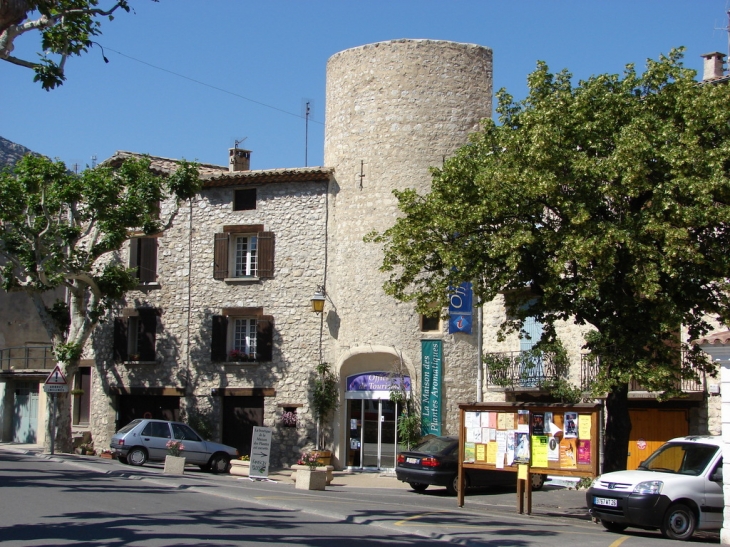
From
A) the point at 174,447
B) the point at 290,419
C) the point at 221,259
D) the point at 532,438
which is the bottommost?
the point at 174,447

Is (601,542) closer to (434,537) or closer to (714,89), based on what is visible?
(434,537)

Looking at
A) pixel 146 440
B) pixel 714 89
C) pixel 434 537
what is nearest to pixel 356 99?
pixel 146 440

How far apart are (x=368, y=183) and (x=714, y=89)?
1367 cm

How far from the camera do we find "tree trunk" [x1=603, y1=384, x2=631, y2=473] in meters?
16.0

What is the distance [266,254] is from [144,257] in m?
5.18

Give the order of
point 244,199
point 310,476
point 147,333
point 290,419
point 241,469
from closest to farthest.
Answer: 1. point 310,476
2. point 241,469
3. point 290,419
4. point 244,199
5. point 147,333

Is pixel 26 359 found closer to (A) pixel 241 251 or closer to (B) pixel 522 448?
(A) pixel 241 251

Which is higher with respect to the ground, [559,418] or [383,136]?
[383,136]

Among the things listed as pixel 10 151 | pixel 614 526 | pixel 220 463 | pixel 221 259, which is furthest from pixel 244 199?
pixel 10 151

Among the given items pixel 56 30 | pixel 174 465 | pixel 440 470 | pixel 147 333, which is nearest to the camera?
pixel 56 30

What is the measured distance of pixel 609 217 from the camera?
51.7 ft

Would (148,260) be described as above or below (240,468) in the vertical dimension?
above

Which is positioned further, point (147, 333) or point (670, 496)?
point (147, 333)

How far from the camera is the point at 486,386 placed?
26141 millimetres
